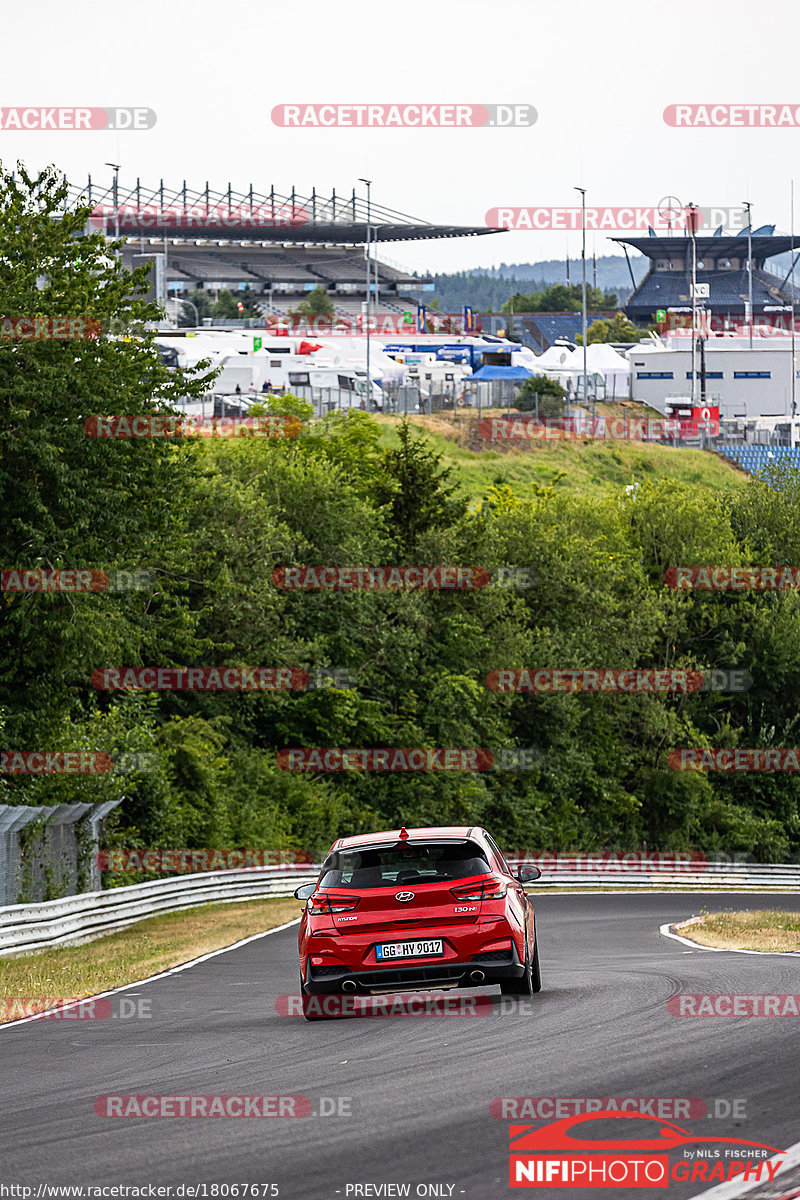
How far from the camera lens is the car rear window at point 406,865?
1184 centimetres

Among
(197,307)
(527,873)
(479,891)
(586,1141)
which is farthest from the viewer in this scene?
(197,307)

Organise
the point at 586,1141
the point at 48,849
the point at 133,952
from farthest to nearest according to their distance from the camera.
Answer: the point at 48,849 < the point at 133,952 < the point at 586,1141

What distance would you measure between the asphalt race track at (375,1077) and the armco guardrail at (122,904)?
20.5 feet

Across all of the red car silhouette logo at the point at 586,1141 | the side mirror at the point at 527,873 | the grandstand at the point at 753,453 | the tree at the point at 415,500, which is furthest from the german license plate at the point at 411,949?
the grandstand at the point at 753,453

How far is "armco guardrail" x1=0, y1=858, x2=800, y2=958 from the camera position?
21.3 meters

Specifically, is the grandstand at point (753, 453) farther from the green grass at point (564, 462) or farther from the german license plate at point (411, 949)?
the german license plate at point (411, 949)

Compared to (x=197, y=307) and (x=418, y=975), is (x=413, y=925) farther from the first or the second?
(x=197, y=307)

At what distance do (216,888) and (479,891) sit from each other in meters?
20.5

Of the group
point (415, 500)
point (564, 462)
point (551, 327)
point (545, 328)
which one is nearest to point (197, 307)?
point (545, 328)

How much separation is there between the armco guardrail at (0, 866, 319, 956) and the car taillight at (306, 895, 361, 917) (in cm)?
929

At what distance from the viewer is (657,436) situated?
316 ft

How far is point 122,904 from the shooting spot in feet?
85.6

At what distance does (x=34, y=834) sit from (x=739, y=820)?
33.5 meters

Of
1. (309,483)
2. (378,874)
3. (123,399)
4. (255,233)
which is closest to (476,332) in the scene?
(255,233)
